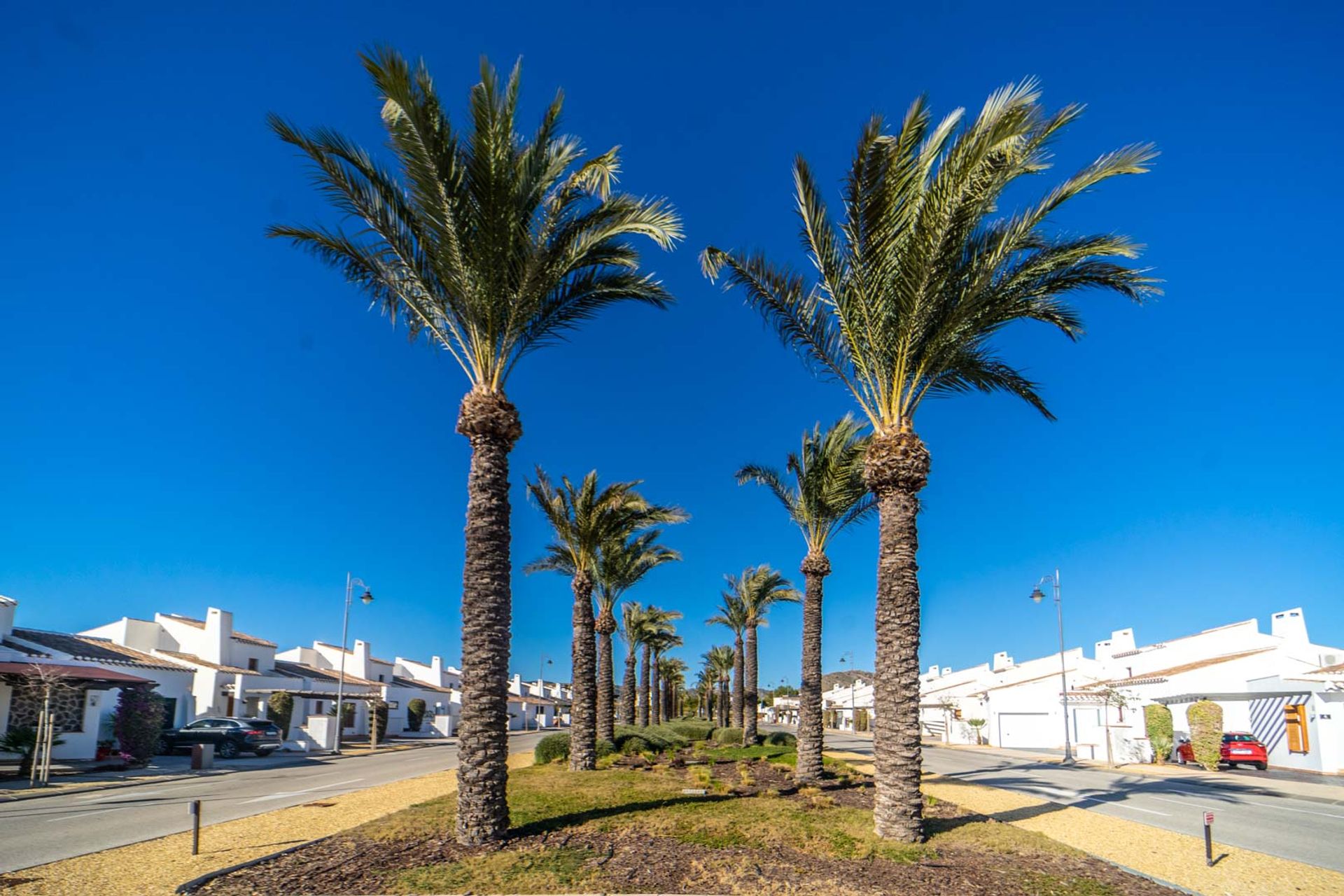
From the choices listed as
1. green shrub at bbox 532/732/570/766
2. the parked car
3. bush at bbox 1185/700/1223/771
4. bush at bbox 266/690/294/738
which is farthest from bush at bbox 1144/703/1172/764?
bush at bbox 266/690/294/738

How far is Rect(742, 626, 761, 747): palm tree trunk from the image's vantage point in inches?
1312

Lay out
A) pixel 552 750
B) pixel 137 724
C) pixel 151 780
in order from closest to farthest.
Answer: pixel 151 780 < pixel 552 750 < pixel 137 724

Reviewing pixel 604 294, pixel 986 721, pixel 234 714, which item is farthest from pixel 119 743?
pixel 986 721

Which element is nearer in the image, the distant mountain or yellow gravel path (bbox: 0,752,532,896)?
yellow gravel path (bbox: 0,752,532,896)

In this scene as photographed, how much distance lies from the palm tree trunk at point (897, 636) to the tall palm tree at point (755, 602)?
24156 millimetres

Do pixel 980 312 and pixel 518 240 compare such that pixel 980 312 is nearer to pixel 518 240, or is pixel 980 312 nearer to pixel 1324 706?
pixel 518 240

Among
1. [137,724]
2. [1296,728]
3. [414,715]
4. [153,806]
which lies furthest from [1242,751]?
[414,715]

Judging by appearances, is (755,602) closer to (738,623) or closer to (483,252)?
(738,623)

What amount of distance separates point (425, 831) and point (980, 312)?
461 inches

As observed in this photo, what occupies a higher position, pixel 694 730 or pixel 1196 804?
pixel 1196 804

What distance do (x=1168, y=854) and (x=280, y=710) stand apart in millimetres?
40468

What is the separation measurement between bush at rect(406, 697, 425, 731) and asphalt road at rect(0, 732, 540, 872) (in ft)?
106

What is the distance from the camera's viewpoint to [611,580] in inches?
1210

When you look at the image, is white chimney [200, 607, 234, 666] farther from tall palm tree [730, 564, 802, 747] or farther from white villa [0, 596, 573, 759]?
tall palm tree [730, 564, 802, 747]
